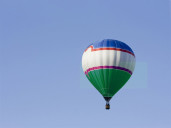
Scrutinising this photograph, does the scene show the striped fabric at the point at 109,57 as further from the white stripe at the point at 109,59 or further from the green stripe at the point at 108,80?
the green stripe at the point at 108,80

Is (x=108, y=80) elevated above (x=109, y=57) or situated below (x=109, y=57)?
below

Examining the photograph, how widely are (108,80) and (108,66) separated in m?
1.47

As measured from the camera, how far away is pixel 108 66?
5462cm

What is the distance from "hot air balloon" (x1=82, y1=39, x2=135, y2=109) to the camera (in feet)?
179

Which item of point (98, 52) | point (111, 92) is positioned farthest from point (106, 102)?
point (98, 52)

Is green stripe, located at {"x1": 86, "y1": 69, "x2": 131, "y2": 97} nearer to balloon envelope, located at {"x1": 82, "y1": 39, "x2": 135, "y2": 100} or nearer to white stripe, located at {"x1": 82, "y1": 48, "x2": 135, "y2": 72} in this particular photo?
balloon envelope, located at {"x1": 82, "y1": 39, "x2": 135, "y2": 100}

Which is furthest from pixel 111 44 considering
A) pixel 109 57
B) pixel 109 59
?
pixel 109 59

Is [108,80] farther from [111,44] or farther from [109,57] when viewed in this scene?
[111,44]

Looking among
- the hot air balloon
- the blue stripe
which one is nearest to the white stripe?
the hot air balloon

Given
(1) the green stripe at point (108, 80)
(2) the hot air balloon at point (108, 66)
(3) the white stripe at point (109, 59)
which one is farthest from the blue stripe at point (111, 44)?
(1) the green stripe at point (108, 80)

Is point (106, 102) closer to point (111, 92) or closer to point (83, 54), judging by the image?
point (111, 92)

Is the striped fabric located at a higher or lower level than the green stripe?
higher

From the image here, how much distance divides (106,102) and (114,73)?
123 inches

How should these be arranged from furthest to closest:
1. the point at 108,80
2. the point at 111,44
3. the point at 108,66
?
the point at 111,44 → the point at 108,66 → the point at 108,80
